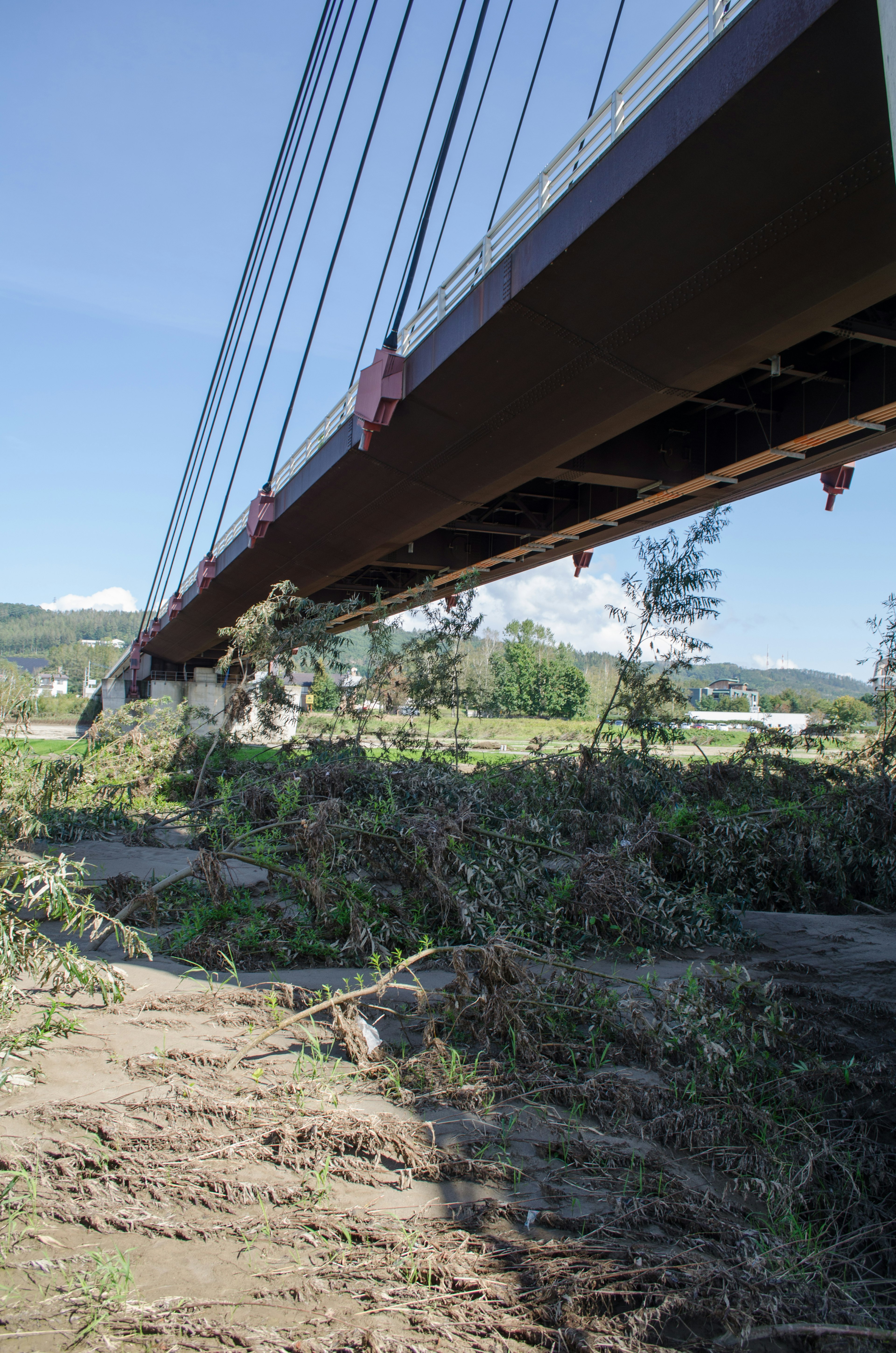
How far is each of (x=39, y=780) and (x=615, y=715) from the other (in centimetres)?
928

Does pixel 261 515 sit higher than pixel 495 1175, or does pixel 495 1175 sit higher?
pixel 261 515

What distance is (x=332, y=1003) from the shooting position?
5102 mm

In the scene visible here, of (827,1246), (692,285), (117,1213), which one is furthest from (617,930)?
(692,285)

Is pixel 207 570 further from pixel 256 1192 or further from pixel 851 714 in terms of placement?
pixel 256 1192

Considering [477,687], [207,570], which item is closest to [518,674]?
[207,570]

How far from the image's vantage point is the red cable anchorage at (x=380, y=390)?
12766 millimetres

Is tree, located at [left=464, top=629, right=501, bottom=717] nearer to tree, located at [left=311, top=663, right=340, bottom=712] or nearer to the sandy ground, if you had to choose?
tree, located at [left=311, top=663, right=340, bottom=712]

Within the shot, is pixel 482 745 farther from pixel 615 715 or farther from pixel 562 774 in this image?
pixel 562 774

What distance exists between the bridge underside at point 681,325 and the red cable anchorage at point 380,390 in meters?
0.24

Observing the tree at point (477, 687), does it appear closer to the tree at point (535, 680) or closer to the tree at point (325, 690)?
the tree at point (325, 690)

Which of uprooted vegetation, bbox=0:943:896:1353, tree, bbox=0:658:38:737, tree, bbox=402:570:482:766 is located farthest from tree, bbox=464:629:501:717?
uprooted vegetation, bbox=0:943:896:1353

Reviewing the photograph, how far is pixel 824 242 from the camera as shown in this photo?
7.26m

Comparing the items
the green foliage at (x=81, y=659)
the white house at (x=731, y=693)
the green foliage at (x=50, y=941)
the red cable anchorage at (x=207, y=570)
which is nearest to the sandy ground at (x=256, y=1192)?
the green foliage at (x=50, y=941)

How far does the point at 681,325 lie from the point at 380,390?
5.62m
